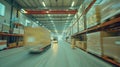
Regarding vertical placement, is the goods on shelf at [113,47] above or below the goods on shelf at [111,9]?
below

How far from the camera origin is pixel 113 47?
3480 millimetres

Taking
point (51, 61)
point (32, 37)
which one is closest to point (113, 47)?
point (51, 61)

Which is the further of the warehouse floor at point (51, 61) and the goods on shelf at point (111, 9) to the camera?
the warehouse floor at point (51, 61)

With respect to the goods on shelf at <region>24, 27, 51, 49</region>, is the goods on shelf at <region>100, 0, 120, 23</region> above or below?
above

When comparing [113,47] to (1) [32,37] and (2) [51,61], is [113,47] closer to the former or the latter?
(2) [51,61]

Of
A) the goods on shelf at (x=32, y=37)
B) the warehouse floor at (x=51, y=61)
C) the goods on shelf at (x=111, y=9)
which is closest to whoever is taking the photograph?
the goods on shelf at (x=111, y=9)

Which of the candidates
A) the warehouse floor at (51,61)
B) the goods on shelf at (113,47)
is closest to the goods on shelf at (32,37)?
the warehouse floor at (51,61)

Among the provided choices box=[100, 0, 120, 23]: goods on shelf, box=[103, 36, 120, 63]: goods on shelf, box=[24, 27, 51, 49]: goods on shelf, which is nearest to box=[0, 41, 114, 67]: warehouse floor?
box=[103, 36, 120, 63]: goods on shelf

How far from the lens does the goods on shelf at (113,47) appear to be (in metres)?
3.25

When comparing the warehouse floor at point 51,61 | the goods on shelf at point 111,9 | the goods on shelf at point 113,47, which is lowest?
the warehouse floor at point 51,61

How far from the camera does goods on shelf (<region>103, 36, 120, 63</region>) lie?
3248mm

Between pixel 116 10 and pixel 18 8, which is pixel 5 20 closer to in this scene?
pixel 18 8

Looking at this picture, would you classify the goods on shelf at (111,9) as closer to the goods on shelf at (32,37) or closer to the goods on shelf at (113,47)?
the goods on shelf at (113,47)

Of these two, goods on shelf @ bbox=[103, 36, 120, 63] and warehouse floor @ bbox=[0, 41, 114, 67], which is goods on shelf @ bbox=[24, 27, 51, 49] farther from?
goods on shelf @ bbox=[103, 36, 120, 63]
